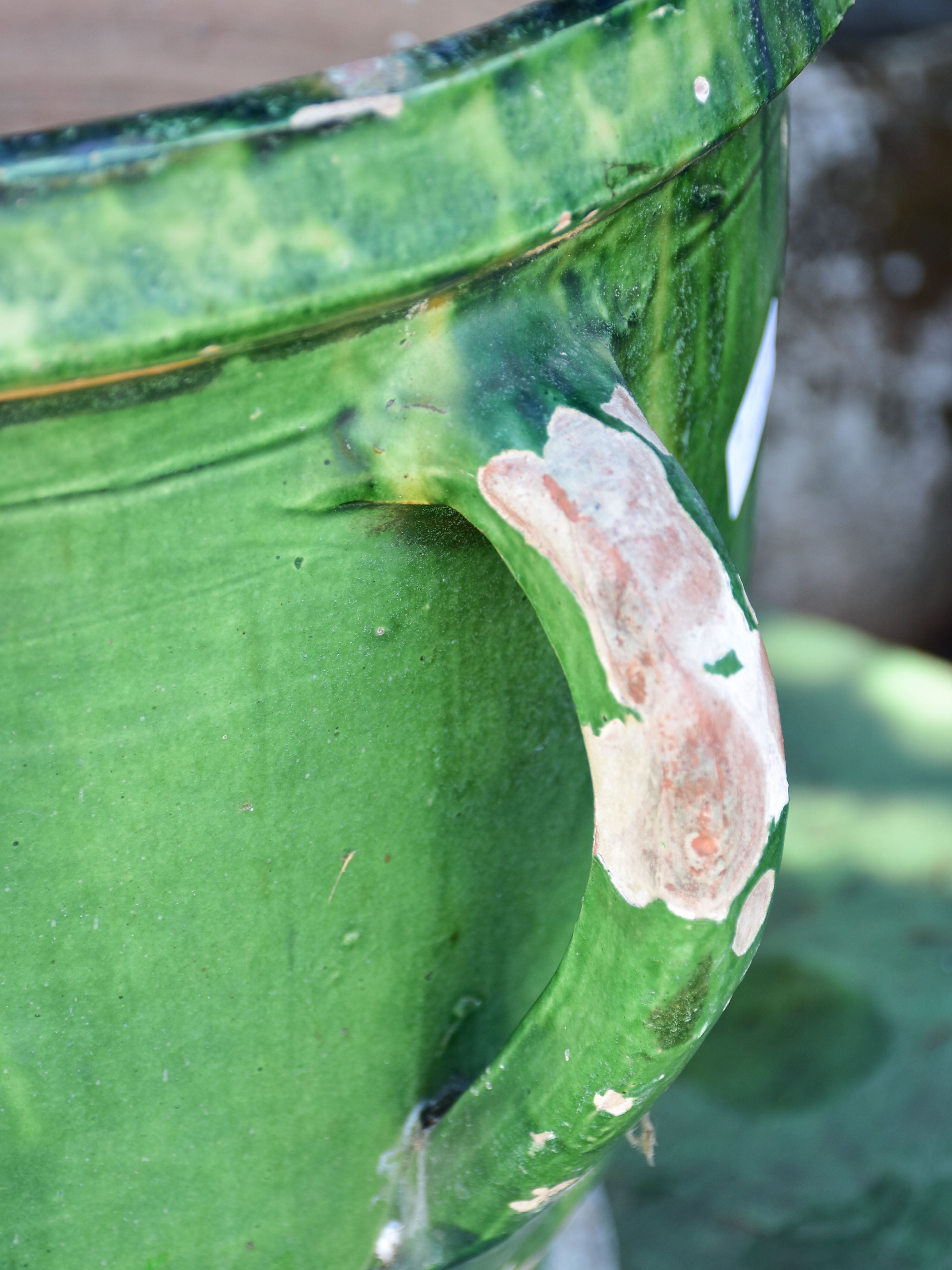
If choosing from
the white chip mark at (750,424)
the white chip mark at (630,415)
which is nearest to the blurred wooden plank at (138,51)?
the white chip mark at (750,424)

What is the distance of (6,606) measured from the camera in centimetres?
34

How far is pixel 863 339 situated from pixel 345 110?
46.8 inches

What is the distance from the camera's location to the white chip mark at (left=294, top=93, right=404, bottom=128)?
31cm

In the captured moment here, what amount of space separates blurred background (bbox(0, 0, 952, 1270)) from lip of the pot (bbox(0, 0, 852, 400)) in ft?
0.83

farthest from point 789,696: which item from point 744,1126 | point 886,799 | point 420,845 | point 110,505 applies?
point 110,505

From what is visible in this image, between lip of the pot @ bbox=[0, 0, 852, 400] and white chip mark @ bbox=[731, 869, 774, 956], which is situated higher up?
lip of the pot @ bbox=[0, 0, 852, 400]

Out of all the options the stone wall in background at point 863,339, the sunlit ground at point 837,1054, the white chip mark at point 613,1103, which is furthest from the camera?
the stone wall in background at point 863,339

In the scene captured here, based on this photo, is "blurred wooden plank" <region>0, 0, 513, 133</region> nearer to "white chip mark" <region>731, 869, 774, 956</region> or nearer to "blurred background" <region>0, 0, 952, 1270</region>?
"blurred background" <region>0, 0, 952, 1270</region>

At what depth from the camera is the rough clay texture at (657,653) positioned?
335 mm

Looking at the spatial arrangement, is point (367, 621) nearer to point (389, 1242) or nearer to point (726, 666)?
point (726, 666)

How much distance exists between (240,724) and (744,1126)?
0.59 meters

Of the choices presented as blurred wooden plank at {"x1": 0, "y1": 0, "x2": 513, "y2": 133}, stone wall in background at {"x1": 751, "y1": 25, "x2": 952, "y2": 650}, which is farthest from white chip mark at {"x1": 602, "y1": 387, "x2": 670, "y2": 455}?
stone wall in background at {"x1": 751, "y1": 25, "x2": 952, "y2": 650}

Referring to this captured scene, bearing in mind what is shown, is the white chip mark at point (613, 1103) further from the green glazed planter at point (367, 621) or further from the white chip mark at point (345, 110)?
the white chip mark at point (345, 110)

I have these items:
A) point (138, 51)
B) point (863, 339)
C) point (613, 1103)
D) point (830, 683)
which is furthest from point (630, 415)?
point (863, 339)
